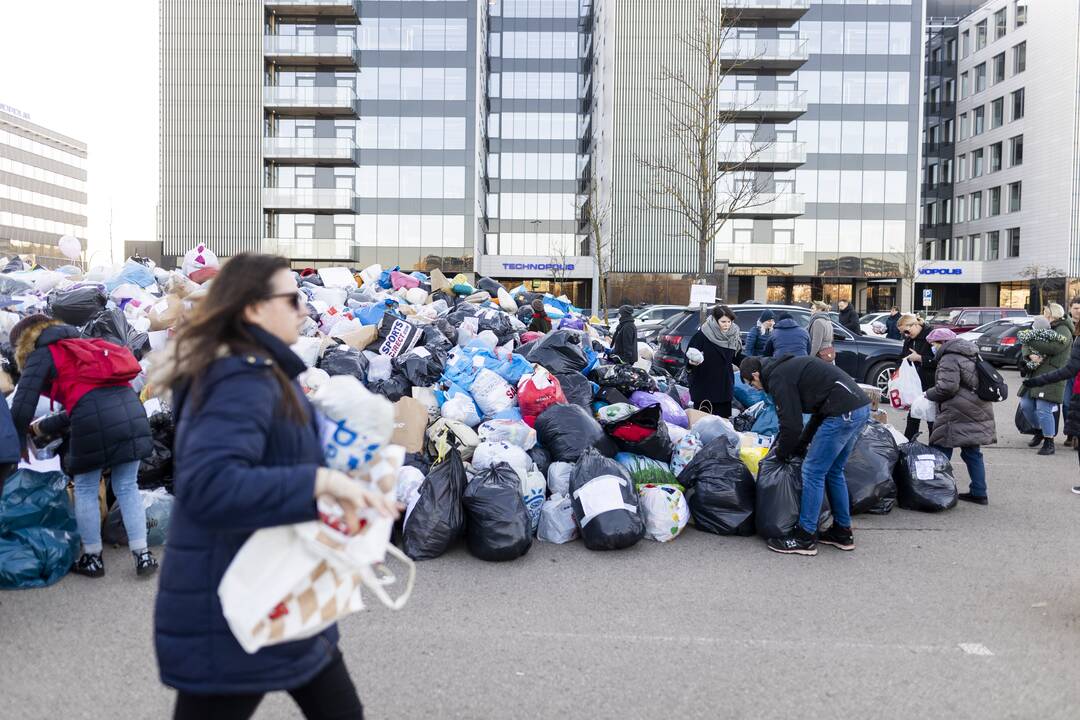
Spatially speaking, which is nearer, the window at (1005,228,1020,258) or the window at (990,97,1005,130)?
the window at (1005,228,1020,258)

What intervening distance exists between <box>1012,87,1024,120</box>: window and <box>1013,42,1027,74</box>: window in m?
1.30

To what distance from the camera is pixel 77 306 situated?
7414mm

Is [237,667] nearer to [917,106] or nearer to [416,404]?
[416,404]

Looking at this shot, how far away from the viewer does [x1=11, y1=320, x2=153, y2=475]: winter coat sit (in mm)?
4473

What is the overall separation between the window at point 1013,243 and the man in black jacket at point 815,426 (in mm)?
53061

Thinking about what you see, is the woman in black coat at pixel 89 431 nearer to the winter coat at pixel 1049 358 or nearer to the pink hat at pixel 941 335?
the pink hat at pixel 941 335

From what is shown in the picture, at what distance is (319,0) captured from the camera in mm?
43031

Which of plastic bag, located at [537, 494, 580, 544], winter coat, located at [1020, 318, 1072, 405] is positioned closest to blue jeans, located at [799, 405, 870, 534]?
plastic bag, located at [537, 494, 580, 544]

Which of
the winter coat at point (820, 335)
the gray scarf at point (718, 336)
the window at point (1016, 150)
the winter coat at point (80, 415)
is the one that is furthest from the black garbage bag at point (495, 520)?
the window at point (1016, 150)

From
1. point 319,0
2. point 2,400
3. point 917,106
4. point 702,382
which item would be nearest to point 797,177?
point 917,106

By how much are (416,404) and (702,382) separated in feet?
11.8

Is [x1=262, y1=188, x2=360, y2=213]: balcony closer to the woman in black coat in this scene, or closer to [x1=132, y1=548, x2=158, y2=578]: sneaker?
the woman in black coat

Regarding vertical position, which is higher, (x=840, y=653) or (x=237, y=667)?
(x=237, y=667)

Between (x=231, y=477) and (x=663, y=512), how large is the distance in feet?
14.3
